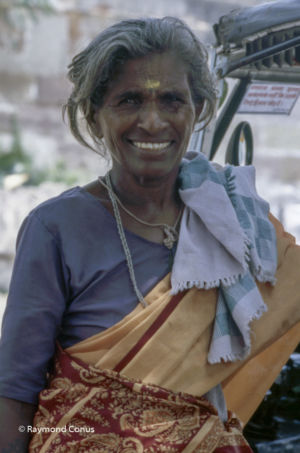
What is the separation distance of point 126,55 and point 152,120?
190mm

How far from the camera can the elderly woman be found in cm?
156

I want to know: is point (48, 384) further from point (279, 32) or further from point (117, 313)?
point (279, 32)

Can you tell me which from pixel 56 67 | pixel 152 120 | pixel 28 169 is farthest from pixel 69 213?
pixel 56 67

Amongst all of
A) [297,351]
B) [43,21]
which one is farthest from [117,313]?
[43,21]

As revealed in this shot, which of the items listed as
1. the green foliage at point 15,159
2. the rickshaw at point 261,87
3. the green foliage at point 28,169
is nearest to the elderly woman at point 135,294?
the rickshaw at point 261,87

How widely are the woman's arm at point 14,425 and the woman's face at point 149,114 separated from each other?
2.34ft

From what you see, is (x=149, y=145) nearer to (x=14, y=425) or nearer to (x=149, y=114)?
(x=149, y=114)

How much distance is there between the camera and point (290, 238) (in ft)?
6.38

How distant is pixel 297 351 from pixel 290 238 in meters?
0.61

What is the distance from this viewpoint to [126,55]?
164 centimetres

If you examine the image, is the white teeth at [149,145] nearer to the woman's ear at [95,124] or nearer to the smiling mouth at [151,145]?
the smiling mouth at [151,145]

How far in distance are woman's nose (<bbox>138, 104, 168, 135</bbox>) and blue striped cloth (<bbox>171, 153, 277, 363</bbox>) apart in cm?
25

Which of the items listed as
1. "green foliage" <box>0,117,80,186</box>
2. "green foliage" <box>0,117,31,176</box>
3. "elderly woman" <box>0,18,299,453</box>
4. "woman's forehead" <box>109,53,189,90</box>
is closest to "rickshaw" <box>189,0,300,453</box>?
"elderly woman" <box>0,18,299,453</box>

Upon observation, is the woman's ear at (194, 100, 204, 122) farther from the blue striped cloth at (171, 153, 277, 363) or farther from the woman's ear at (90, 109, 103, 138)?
the woman's ear at (90, 109, 103, 138)
